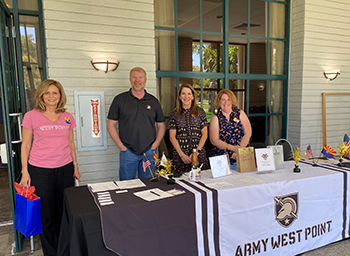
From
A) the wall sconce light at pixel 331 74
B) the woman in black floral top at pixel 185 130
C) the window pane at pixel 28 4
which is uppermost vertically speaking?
the window pane at pixel 28 4

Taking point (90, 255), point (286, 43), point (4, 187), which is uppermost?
point (286, 43)

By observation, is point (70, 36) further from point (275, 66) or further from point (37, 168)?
point (275, 66)

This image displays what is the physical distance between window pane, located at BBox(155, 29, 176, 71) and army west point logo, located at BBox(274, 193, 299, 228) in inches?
101

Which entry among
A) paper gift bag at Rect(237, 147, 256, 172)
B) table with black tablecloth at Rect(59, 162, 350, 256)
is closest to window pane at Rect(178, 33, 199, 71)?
A: paper gift bag at Rect(237, 147, 256, 172)

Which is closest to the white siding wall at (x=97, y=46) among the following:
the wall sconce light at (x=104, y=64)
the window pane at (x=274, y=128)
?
the wall sconce light at (x=104, y=64)

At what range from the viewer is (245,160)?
2611 millimetres

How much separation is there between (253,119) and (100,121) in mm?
2719

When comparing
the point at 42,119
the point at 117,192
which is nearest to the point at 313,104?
the point at 117,192

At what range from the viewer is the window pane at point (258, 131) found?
15.9ft

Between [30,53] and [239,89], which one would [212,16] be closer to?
[239,89]

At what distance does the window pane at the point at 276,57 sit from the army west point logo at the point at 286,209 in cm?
308

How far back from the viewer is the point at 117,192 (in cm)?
210

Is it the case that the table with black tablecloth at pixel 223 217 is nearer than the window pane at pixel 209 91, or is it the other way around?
the table with black tablecloth at pixel 223 217

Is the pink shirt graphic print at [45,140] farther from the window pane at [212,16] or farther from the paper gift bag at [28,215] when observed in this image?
the window pane at [212,16]
